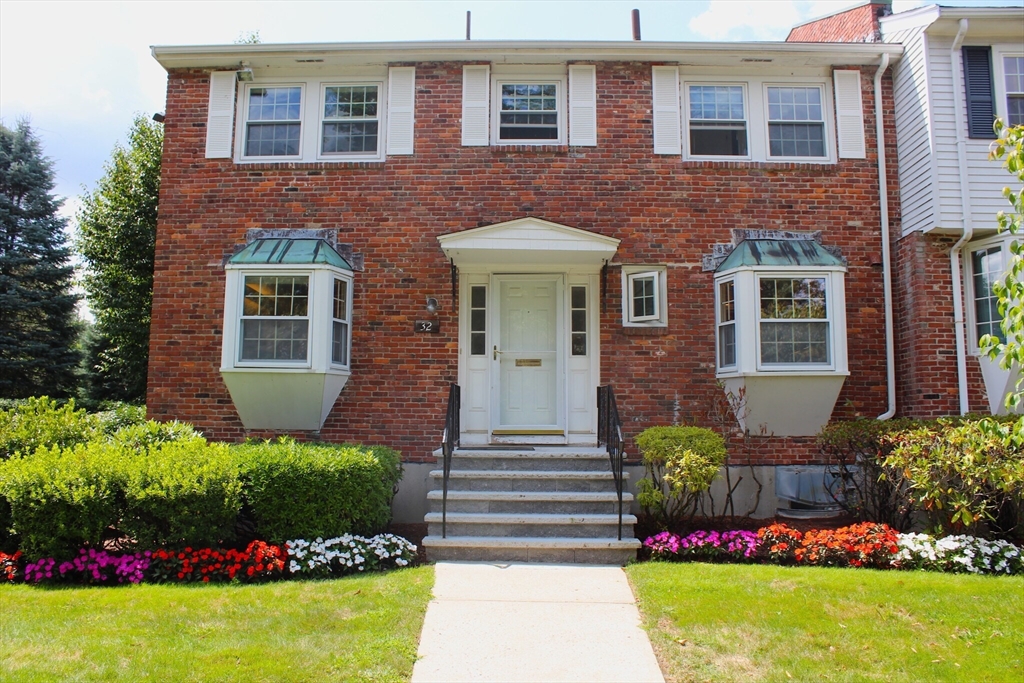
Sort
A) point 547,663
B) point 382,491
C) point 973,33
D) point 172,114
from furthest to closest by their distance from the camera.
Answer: point 172,114 → point 973,33 → point 382,491 → point 547,663

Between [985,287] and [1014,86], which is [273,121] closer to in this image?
[985,287]

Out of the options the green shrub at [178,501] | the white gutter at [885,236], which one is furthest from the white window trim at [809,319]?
the green shrub at [178,501]

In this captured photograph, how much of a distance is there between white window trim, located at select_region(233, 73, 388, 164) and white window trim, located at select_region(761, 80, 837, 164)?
5108 millimetres

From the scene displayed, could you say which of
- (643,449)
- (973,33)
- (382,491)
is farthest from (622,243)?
(973,33)

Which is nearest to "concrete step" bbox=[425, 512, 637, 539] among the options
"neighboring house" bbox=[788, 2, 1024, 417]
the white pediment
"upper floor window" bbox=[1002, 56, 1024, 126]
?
the white pediment

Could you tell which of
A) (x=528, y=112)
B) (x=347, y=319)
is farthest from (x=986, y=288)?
(x=347, y=319)

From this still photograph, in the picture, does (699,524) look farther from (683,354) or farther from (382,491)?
(382,491)

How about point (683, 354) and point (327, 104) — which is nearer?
point (683, 354)

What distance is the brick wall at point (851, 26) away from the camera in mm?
10023

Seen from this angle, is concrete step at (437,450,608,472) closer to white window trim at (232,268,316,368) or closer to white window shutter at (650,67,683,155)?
white window trim at (232,268,316,368)

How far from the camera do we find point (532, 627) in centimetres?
515

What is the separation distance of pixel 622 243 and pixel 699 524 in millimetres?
3588

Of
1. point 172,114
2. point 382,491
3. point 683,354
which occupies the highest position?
point 172,114

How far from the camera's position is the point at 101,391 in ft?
59.1
